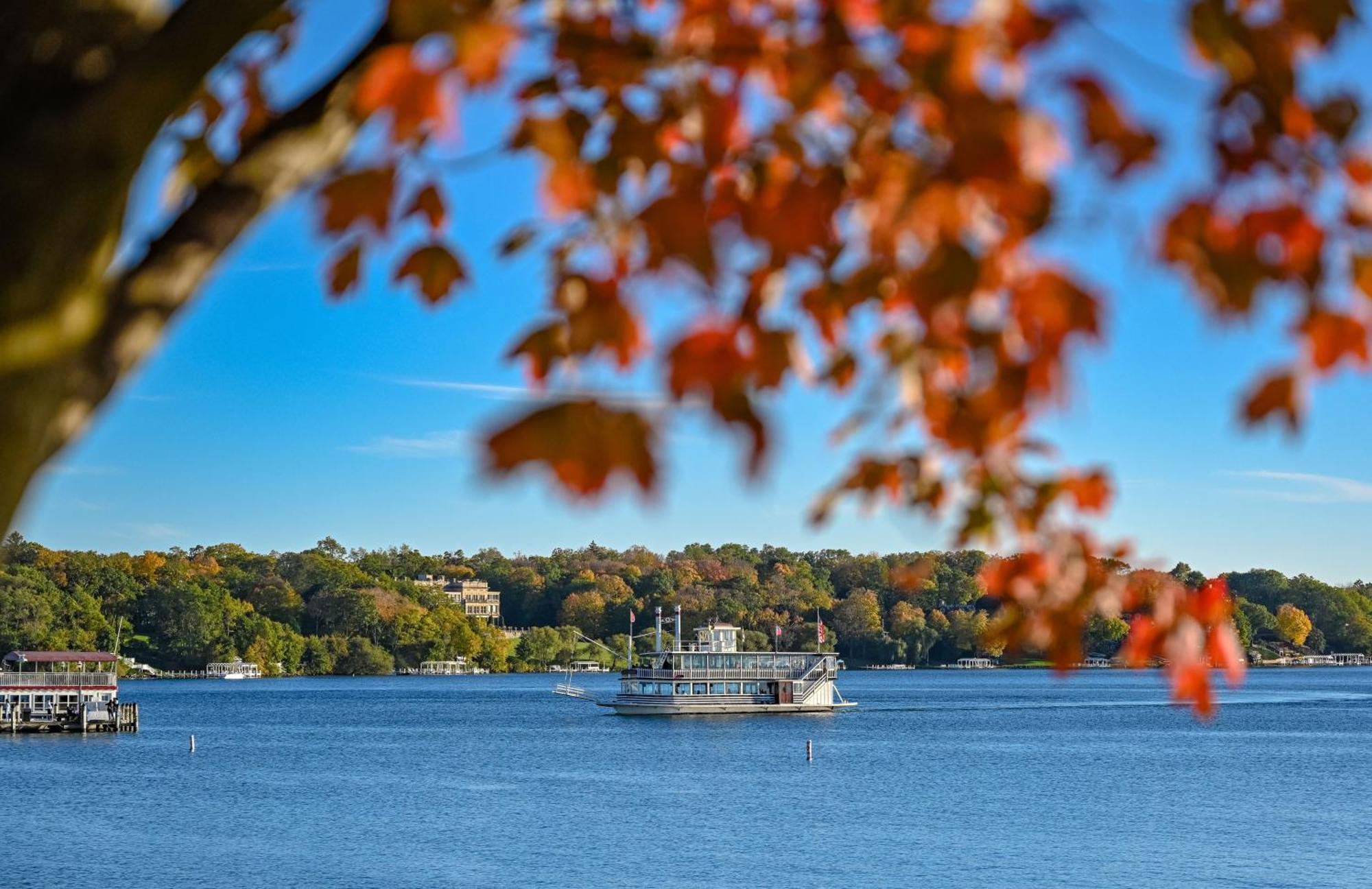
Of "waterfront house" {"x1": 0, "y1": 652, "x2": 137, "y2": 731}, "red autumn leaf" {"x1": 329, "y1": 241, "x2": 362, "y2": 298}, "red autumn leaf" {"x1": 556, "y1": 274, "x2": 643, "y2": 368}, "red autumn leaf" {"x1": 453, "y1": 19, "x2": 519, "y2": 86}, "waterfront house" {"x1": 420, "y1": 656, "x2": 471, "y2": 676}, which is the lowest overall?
"waterfront house" {"x1": 420, "y1": 656, "x2": 471, "y2": 676}

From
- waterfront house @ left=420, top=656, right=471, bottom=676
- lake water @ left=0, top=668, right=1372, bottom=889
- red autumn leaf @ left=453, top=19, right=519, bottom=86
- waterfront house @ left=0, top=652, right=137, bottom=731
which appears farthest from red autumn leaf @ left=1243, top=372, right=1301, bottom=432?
waterfront house @ left=420, top=656, right=471, bottom=676

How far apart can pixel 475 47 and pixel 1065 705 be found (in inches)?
4532

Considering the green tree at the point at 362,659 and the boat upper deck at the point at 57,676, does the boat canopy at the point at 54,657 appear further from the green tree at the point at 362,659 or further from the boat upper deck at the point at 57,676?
the green tree at the point at 362,659

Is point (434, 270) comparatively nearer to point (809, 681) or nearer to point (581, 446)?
point (581, 446)

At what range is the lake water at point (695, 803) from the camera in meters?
35.2

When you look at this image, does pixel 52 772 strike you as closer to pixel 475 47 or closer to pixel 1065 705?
pixel 475 47

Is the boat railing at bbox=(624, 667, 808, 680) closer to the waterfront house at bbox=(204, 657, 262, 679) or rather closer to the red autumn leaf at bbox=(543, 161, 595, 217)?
the waterfront house at bbox=(204, 657, 262, 679)

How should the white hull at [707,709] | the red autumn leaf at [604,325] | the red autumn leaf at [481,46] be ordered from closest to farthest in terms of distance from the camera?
the red autumn leaf at [481,46] → the red autumn leaf at [604,325] → the white hull at [707,709]

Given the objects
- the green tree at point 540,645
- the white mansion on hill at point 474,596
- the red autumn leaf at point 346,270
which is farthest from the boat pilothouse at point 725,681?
the white mansion on hill at point 474,596

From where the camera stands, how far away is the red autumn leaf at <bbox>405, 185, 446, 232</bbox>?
3180mm

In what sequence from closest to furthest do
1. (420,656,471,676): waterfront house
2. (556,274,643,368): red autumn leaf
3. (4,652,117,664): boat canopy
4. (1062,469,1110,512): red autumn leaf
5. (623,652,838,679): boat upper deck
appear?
(556,274,643,368): red autumn leaf
(1062,469,1110,512): red autumn leaf
(4,652,117,664): boat canopy
(623,652,838,679): boat upper deck
(420,656,471,676): waterfront house

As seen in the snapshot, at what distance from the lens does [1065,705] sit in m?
112

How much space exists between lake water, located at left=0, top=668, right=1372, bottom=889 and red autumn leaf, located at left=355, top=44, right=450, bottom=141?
3268 centimetres

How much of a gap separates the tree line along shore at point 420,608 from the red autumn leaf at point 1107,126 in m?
138
